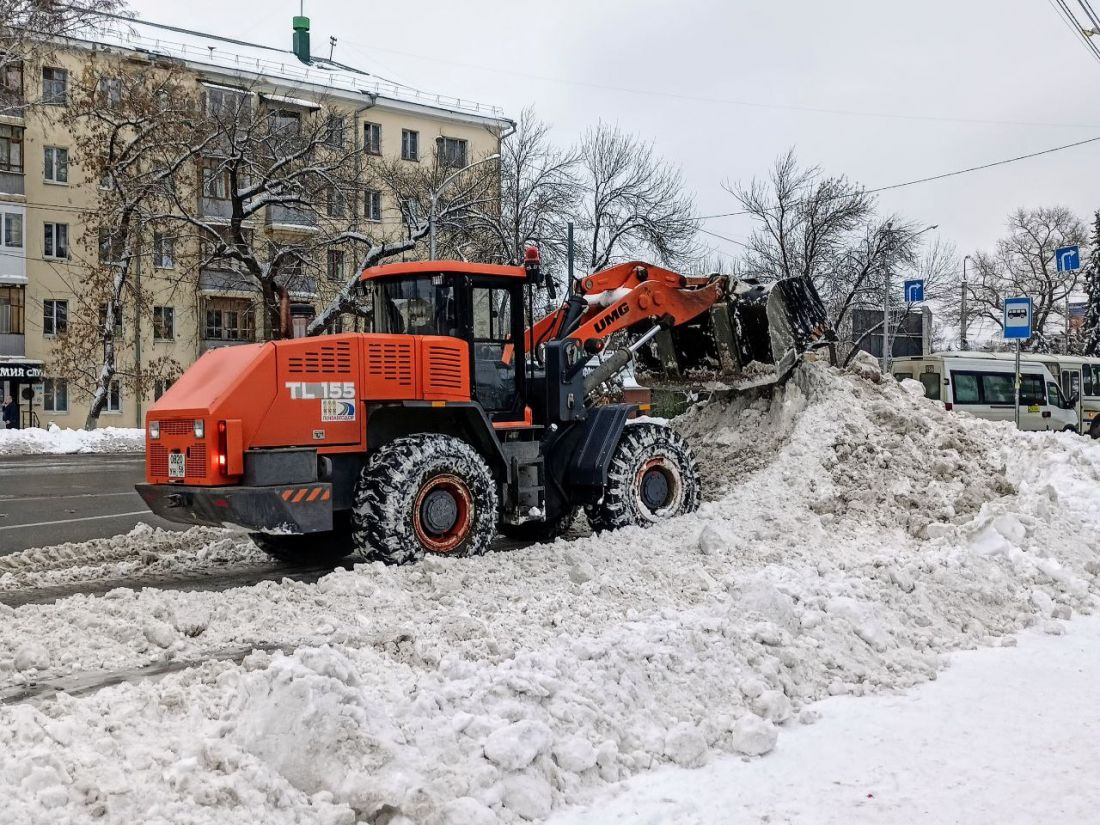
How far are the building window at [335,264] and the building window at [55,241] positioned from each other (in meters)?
10.9

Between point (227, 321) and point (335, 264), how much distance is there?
11.3 meters

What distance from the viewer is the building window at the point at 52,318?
132 ft

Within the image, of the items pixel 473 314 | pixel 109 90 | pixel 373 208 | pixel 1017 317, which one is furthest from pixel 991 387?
pixel 373 208

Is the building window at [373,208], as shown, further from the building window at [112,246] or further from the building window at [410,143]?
the building window at [112,246]

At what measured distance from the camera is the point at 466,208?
102 feet

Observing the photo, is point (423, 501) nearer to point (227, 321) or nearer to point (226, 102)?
point (226, 102)

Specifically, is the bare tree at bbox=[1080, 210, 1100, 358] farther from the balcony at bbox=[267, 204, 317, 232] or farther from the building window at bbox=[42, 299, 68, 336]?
the building window at bbox=[42, 299, 68, 336]

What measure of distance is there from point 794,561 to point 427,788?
471cm

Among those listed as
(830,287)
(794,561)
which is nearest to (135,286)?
(830,287)

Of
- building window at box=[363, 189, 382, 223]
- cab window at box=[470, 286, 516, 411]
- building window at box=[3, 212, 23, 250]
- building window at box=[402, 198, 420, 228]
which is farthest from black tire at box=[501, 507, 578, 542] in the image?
building window at box=[3, 212, 23, 250]

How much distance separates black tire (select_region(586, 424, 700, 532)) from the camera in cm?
943

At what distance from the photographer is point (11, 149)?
40.1m

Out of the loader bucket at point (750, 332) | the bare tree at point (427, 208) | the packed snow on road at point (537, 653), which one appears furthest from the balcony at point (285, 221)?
the packed snow on road at point (537, 653)

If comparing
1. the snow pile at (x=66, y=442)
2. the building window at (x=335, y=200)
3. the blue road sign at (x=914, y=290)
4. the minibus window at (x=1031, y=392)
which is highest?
the building window at (x=335, y=200)
